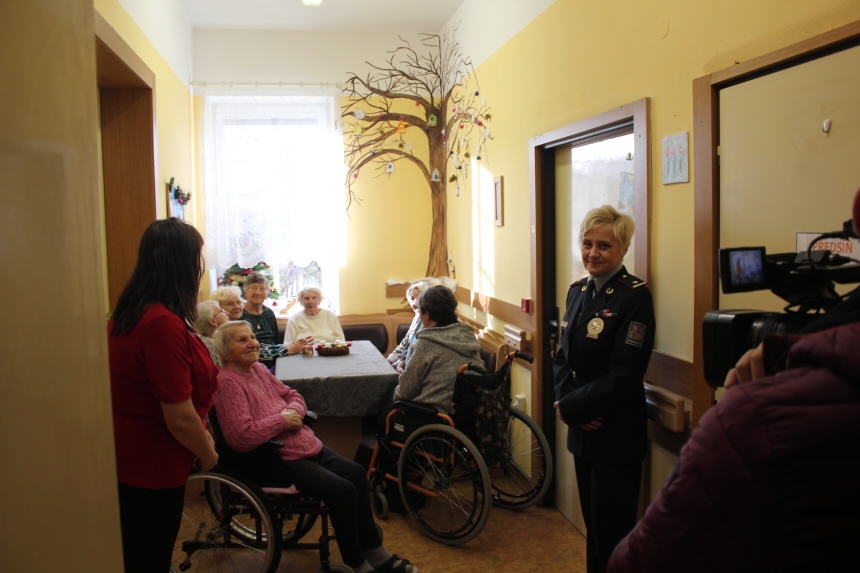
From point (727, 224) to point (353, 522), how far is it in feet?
5.54

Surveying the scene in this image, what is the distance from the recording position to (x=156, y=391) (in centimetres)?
173

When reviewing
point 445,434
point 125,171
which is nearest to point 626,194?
point 445,434

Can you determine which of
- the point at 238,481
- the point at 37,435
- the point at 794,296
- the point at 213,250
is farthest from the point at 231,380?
the point at 213,250

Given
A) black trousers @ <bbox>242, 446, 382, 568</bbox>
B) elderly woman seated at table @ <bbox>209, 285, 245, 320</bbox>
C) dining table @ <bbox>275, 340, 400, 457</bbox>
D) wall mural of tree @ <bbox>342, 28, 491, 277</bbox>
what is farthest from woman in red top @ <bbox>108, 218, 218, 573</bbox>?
wall mural of tree @ <bbox>342, 28, 491, 277</bbox>

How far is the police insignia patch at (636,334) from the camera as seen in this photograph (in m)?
2.13

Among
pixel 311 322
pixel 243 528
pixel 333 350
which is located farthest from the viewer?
pixel 311 322

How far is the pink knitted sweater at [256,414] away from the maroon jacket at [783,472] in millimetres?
1950

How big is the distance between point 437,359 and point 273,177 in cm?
278

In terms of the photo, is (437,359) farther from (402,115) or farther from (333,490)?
(402,115)

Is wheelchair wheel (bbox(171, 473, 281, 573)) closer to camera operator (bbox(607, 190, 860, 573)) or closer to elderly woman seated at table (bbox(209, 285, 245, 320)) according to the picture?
elderly woman seated at table (bbox(209, 285, 245, 320))

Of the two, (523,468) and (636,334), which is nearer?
(636,334)

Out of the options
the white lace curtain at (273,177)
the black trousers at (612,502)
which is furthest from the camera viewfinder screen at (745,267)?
the white lace curtain at (273,177)

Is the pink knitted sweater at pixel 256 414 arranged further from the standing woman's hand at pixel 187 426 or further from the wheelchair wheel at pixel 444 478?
the standing woman's hand at pixel 187 426

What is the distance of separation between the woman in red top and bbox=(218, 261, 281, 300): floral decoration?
304 cm
